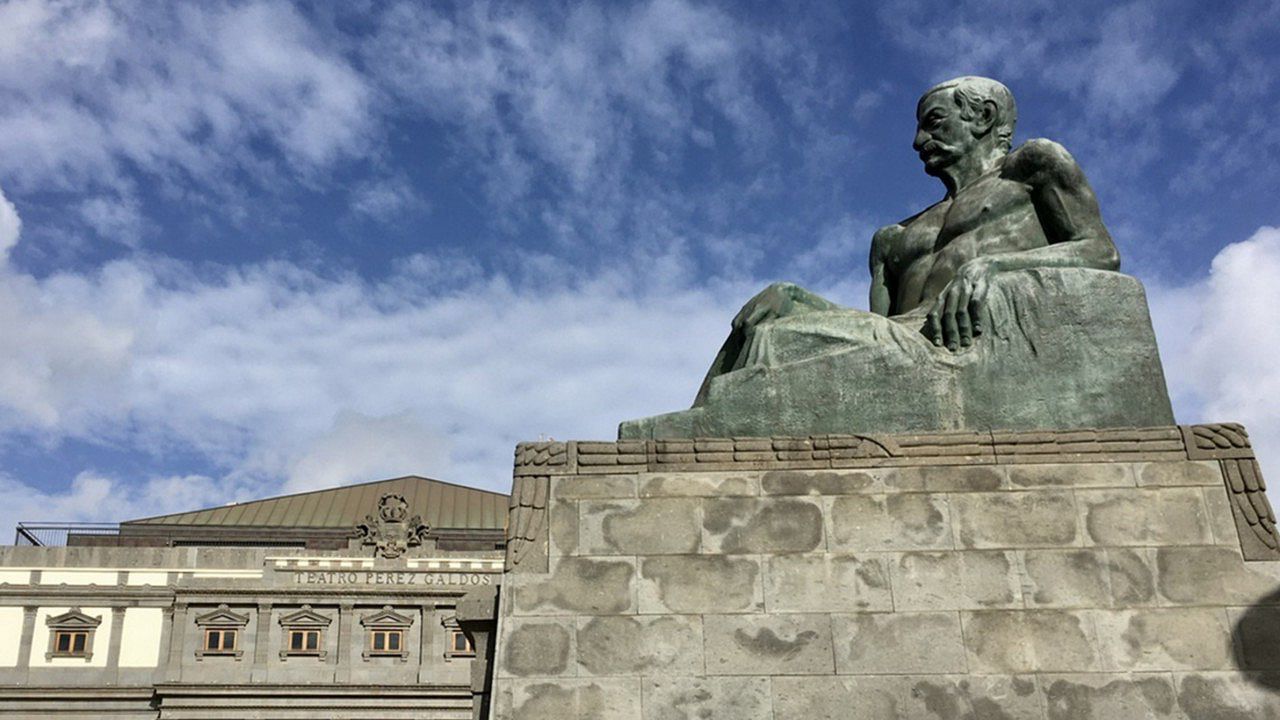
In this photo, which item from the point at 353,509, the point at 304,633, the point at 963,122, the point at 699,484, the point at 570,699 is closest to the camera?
the point at 570,699

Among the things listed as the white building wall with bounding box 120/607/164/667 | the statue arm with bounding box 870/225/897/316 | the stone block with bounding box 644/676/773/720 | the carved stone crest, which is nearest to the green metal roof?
the carved stone crest

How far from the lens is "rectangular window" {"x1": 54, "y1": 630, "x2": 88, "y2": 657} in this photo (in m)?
44.3

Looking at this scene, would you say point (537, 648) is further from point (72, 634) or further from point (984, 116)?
point (72, 634)

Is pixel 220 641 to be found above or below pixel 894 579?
above

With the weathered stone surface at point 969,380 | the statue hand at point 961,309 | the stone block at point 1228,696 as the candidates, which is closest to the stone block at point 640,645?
the weathered stone surface at point 969,380

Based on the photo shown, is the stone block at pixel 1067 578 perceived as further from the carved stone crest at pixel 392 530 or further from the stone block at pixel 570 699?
the carved stone crest at pixel 392 530

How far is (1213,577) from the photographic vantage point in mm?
7555

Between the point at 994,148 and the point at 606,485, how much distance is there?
4951mm

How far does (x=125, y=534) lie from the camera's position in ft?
168

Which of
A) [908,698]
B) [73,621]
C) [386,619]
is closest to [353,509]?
[386,619]

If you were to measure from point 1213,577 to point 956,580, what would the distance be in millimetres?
1688

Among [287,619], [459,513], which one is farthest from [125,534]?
[459,513]

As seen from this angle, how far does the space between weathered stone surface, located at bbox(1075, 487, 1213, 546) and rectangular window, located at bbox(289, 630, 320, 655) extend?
41653 mm

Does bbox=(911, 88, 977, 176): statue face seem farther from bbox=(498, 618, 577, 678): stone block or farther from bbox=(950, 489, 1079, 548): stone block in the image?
bbox=(498, 618, 577, 678): stone block
